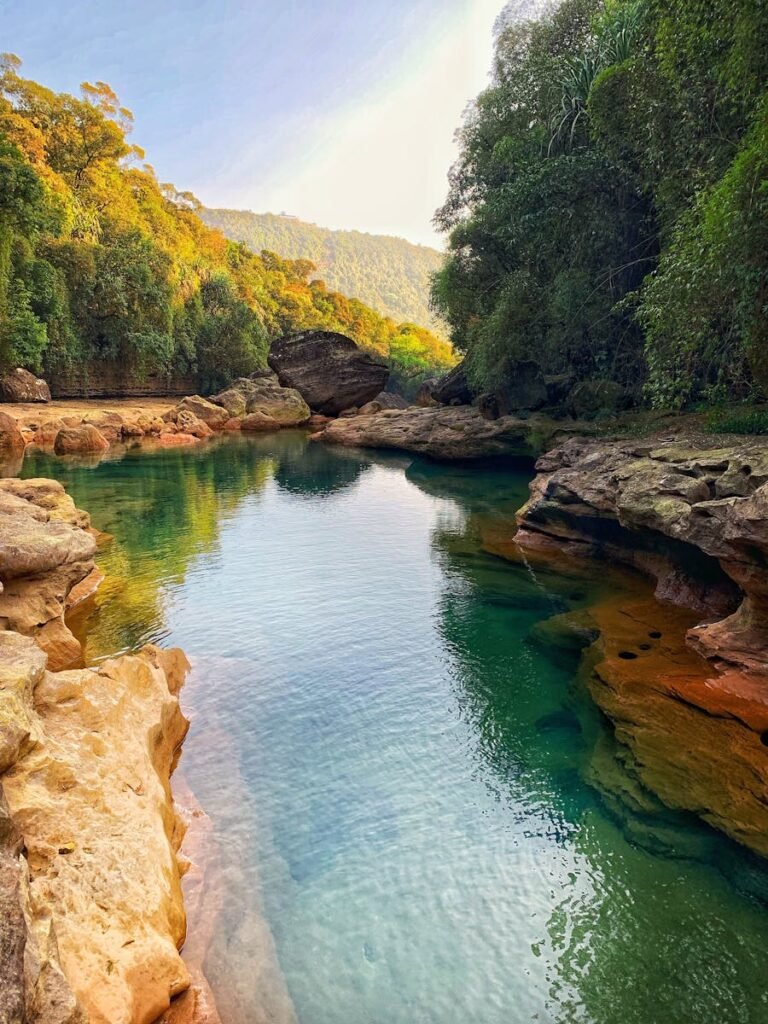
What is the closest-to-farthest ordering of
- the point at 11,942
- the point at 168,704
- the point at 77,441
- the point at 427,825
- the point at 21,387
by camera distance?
the point at 11,942
the point at 427,825
the point at 168,704
the point at 77,441
the point at 21,387

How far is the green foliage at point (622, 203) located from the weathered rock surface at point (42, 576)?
32.1ft

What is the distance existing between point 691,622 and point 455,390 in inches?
976

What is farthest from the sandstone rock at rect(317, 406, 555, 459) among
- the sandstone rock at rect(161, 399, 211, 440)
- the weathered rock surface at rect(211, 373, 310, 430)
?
the sandstone rock at rect(161, 399, 211, 440)

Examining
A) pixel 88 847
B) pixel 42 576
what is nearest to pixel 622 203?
pixel 42 576

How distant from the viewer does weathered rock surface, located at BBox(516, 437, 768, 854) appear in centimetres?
583

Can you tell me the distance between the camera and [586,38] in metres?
22.5

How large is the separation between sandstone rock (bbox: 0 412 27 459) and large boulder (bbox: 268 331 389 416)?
18986 millimetres

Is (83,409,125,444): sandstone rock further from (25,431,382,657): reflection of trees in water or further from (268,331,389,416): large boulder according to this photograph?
(268,331,389,416): large boulder

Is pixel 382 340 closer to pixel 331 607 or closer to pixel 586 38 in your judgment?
pixel 586 38

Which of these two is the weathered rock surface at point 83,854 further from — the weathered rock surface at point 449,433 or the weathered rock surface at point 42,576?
the weathered rock surface at point 449,433

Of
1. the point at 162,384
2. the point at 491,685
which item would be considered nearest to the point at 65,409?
the point at 162,384

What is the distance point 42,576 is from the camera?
788cm

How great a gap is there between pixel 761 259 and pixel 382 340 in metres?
92.5

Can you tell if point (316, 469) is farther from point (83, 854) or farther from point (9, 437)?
point (83, 854)
